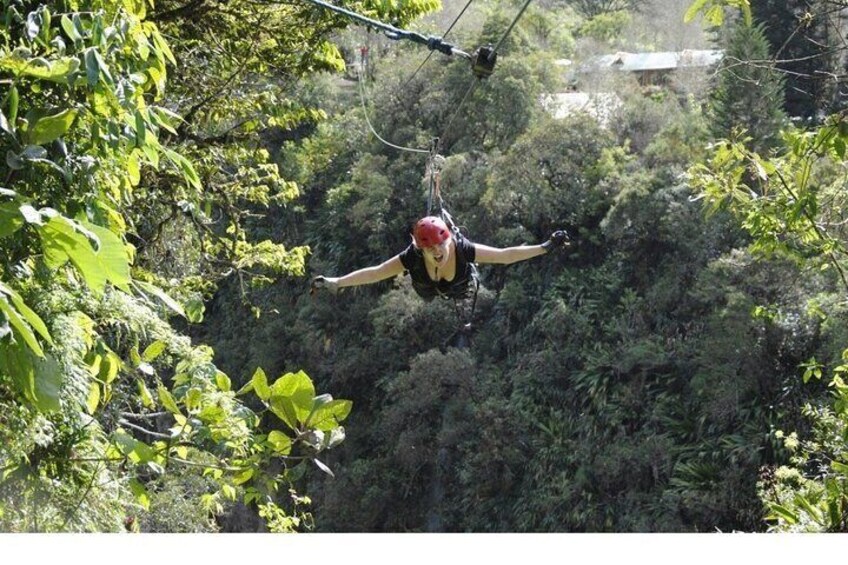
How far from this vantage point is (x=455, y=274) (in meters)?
5.12

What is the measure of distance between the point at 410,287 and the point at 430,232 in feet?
50.6

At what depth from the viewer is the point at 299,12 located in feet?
22.6

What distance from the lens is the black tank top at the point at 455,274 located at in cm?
509

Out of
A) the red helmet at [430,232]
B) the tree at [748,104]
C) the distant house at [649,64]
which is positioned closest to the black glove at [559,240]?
the red helmet at [430,232]

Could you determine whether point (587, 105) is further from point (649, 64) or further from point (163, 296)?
point (163, 296)

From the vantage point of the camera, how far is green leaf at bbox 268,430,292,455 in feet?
9.72

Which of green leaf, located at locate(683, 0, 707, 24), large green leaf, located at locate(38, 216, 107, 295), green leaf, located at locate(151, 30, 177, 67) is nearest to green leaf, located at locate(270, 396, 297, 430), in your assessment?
green leaf, located at locate(151, 30, 177, 67)

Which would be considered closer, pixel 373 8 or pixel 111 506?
pixel 111 506

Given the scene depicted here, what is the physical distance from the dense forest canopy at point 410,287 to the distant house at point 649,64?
195mm

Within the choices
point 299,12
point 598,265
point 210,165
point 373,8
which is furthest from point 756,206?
point 598,265

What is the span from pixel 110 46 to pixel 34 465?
1.22 meters

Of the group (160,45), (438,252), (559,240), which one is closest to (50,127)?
(160,45)

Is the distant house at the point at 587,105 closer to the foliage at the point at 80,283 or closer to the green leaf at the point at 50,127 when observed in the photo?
the foliage at the point at 80,283

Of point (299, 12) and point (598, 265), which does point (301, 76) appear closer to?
point (299, 12)
